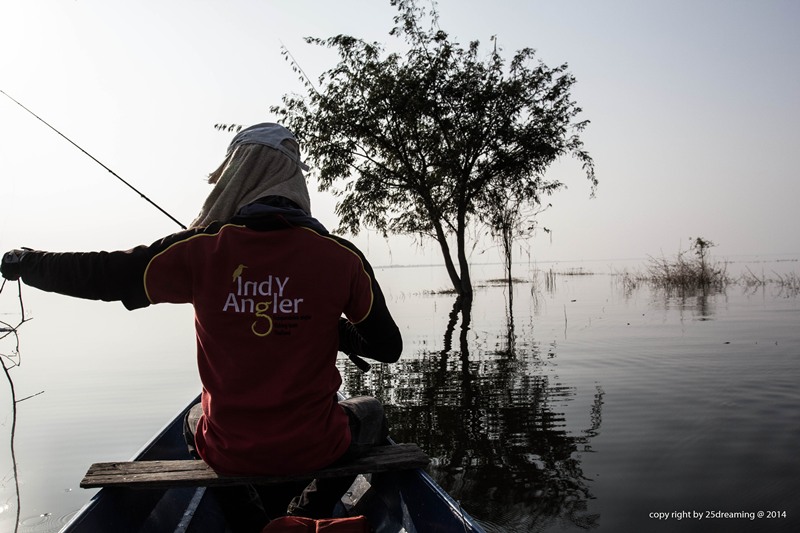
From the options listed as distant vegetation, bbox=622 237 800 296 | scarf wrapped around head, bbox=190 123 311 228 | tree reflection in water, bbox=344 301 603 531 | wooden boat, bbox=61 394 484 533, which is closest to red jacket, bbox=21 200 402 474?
scarf wrapped around head, bbox=190 123 311 228

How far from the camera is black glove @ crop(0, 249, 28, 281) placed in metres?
2.26

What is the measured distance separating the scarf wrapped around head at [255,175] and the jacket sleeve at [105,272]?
0.21m

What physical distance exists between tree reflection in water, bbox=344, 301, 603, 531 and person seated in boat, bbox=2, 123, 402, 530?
5.59ft

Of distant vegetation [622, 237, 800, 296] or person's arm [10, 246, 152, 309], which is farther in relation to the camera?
distant vegetation [622, 237, 800, 296]

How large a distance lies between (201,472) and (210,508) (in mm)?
1017

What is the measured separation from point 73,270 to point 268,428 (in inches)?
36.8

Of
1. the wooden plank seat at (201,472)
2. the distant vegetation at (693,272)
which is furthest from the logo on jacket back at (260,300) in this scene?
the distant vegetation at (693,272)

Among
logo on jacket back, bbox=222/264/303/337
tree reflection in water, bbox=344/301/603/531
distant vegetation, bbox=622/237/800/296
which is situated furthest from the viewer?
distant vegetation, bbox=622/237/800/296

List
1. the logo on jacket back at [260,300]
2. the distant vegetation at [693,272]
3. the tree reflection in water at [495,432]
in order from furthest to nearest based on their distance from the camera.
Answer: the distant vegetation at [693,272] < the tree reflection in water at [495,432] < the logo on jacket back at [260,300]

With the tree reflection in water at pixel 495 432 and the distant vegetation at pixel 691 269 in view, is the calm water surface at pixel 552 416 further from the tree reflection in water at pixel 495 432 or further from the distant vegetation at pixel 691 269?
the distant vegetation at pixel 691 269

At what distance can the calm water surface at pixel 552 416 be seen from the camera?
3605mm

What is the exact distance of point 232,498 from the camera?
97.3 inches

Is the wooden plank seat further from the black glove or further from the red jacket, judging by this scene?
the black glove

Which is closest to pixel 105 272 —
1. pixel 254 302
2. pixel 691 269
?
pixel 254 302
